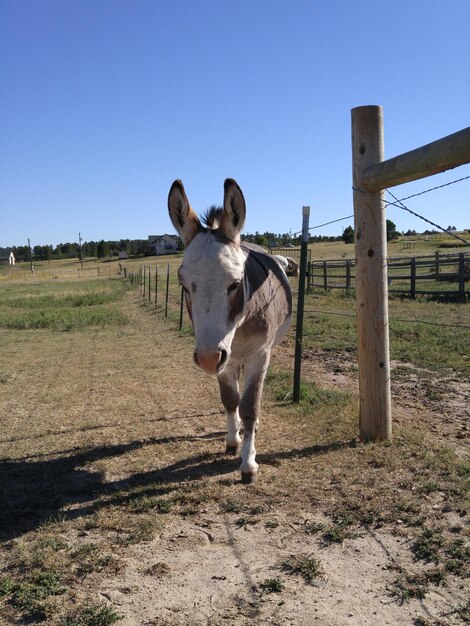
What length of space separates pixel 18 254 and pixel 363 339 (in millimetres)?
147781

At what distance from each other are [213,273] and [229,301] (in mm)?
231

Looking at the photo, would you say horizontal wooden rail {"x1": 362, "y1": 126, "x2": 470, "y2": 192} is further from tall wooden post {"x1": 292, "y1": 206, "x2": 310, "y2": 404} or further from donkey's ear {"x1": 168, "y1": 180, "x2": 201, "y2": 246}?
donkey's ear {"x1": 168, "y1": 180, "x2": 201, "y2": 246}

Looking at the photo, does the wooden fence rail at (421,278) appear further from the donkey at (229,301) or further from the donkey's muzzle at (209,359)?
the donkey's muzzle at (209,359)

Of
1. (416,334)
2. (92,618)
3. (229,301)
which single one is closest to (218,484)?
(229,301)

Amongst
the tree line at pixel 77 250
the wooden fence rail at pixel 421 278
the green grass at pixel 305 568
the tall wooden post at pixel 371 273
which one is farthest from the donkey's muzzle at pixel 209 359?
the tree line at pixel 77 250

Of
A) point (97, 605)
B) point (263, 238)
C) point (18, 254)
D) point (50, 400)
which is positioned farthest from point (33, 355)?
point (18, 254)

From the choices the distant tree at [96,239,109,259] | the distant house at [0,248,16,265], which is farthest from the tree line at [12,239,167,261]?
the distant house at [0,248,16,265]

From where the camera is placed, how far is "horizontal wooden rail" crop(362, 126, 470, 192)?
10.5 feet

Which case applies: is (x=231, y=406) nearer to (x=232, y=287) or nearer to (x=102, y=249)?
(x=232, y=287)

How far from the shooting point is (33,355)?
11.0 meters

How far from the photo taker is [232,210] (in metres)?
3.61

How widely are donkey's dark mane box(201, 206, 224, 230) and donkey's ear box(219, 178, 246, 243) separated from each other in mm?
394

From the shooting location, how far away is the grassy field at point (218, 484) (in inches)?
104

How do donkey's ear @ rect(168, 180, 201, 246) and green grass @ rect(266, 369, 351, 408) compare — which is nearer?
donkey's ear @ rect(168, 180, 201, 246)
